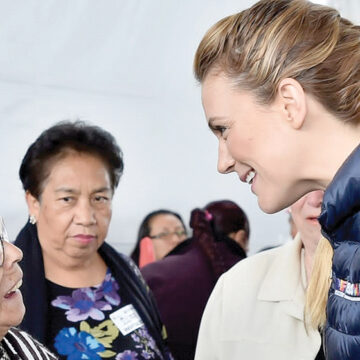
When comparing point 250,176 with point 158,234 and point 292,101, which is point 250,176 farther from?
point 158,234

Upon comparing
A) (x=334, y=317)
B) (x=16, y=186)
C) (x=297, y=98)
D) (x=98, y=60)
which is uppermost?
(x=98, y=60)

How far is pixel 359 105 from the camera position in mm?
1479

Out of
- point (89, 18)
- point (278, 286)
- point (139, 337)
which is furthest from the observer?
point (89, 18)

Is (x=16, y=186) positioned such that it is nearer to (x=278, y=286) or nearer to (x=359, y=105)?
(x=278, y=286)

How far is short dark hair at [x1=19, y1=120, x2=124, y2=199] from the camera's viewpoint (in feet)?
8.88

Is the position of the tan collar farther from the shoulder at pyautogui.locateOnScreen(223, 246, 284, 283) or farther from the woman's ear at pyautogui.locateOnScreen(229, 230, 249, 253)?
the woman's ear at pyautogui.locateOnScreen(229, 230, 249, 253)

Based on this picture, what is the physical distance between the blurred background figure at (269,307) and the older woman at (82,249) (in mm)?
334

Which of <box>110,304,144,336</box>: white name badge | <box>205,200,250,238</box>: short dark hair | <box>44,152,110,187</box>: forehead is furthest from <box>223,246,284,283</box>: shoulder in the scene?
<box>205,200,250,238</box>: short dark hair

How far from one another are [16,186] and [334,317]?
1.74 m

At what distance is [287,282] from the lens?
2.32 metres

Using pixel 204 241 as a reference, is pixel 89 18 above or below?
above

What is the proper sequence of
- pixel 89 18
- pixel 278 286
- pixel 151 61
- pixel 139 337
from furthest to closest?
pixel 151 61 → pixel 89 18 → pixel 139 337 → pixel 278 286

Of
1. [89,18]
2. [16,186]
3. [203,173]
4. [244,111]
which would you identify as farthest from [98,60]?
[244,111]

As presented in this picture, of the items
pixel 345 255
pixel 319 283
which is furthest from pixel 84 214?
pixel 345 255
